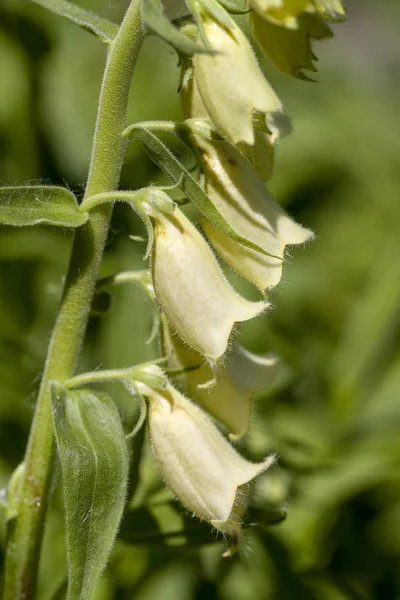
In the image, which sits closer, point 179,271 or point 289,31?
point 289,31

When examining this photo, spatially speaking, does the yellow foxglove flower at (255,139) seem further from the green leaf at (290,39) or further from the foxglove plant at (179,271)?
the green leaf at (290,39)

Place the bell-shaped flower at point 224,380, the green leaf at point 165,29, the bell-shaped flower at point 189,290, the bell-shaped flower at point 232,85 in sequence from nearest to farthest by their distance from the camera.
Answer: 1. the green leaf at point 165,29
2. the bell-shaped flower at point 232,85
3. the bell-shaped flower at point 189,290
4. the bell-shaped flower at point 224,380

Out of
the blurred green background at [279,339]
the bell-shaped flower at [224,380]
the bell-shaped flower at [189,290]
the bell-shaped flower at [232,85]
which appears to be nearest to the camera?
the bell-shaped flower at [232,85]

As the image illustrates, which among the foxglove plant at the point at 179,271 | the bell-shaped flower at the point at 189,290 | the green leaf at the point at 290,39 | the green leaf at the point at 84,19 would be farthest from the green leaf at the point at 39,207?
the green leaf at the point at 290,39

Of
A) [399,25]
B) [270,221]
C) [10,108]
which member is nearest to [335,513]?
[270,221]

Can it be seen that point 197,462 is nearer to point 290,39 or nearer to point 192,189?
point 192,189

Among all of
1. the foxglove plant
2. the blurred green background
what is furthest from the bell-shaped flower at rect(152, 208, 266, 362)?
the blurred green background

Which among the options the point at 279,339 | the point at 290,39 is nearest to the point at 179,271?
the point at 290,39
